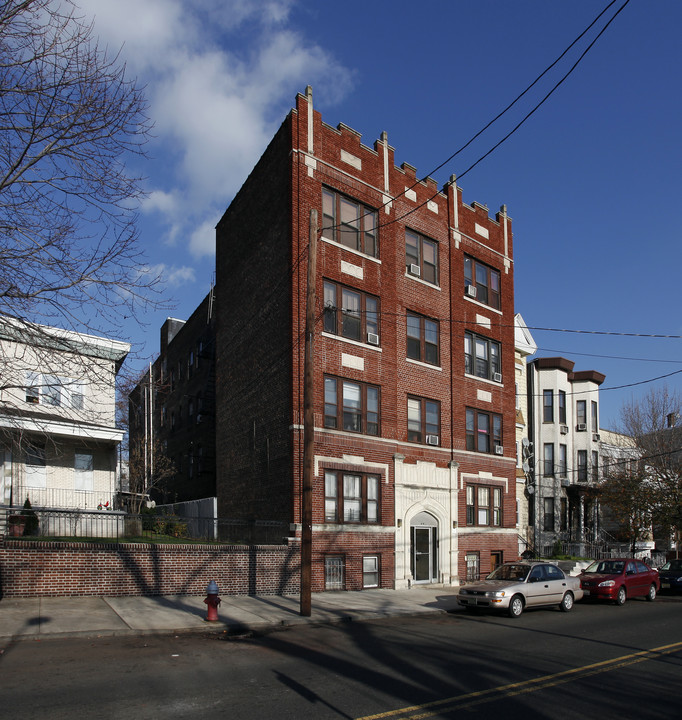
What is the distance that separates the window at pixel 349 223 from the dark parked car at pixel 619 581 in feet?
43.9

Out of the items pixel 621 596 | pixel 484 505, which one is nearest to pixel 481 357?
pixel 484 505

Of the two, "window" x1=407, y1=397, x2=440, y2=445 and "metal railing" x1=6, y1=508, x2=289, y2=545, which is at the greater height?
"window" x1=407, y1=397, x2=440, y2=445

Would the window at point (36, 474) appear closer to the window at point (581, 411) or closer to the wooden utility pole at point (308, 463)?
the wooden utility pole at point (308, 463)

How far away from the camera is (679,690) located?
9.52 metres

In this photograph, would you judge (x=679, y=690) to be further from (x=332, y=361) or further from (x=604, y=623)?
(x=332, y=361)

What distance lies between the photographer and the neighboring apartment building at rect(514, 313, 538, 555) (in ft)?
125

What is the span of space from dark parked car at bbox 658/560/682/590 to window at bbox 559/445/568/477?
45.9ft

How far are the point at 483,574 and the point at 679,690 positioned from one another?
18.7 meters

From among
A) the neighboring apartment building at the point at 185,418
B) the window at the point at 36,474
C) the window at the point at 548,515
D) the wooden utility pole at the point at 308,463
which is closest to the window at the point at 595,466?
the window at the point at 548,515

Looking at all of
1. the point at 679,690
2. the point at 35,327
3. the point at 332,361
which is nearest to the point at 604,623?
the point at 679,690

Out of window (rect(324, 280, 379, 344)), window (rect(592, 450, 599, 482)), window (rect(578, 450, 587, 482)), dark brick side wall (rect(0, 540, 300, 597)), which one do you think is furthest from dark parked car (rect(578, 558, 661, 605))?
window (rect(578, 450, 587, 482))

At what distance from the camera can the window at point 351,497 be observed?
73.4ft

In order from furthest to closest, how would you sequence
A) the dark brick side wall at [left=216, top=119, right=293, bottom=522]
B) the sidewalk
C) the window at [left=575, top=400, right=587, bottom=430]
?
1. the window at [left=575, top=400, right=587, bottom=430]
2. the dark brick side wall at [left=216, top=119, right=293, bottom=522]
3. the sidewalk

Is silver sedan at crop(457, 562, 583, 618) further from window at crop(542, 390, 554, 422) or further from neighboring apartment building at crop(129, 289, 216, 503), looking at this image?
window at crop(542, 390, 554, 422)
